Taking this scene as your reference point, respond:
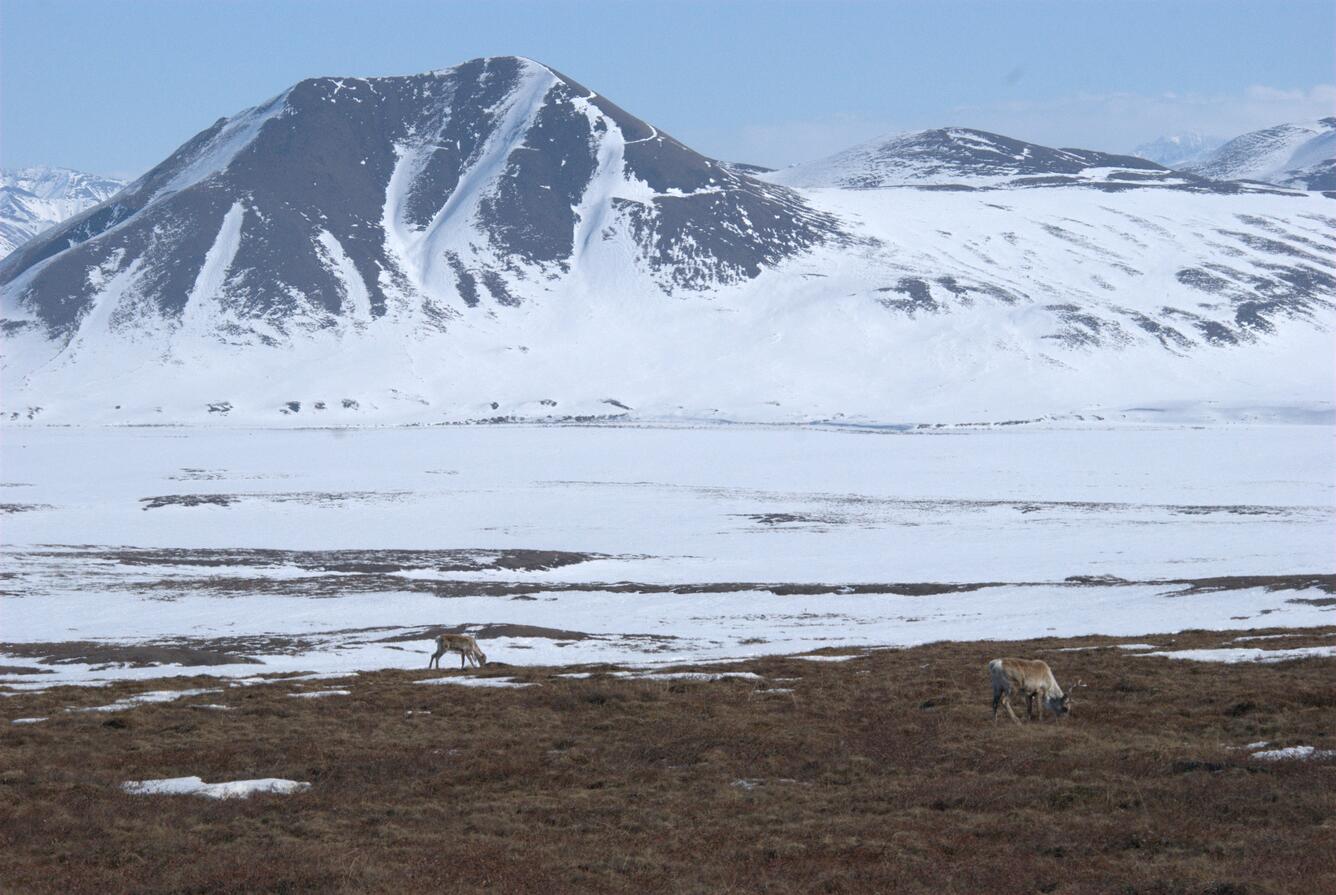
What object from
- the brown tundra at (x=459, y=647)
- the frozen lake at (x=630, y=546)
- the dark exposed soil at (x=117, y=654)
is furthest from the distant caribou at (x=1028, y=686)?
the dark exposed soil at (x=117, y=654)

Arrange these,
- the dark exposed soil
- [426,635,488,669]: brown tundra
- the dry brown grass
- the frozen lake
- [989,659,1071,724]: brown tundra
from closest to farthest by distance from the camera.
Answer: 1. the dry brown grass
2. [989,659,1071,724]: brown tundra
3. [426,635,488,669]: brown tundra
4. the dark exposed soil
5. the frozen lake

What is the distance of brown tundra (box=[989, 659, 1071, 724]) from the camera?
21906 mm

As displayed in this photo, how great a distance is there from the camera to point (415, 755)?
66.9 feet

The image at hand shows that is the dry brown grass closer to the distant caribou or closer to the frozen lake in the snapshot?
the distant caribou

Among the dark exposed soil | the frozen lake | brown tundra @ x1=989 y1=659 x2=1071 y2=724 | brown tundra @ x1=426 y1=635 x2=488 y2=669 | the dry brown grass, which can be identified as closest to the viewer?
the dry brown grass

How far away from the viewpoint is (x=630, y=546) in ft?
244

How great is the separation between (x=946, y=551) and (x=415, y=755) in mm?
54699

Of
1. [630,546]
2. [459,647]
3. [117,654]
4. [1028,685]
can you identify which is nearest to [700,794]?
[1028,685]

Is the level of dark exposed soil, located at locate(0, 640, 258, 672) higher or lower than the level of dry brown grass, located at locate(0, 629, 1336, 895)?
lower

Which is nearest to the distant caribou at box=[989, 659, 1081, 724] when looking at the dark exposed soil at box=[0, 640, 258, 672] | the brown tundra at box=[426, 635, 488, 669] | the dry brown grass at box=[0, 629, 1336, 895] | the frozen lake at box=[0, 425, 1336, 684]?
the dry brown grass at box=[0, 629, 1336, 895]

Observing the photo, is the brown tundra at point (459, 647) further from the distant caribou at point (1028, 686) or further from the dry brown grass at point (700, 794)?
the distant caribou at point (1028, 686)

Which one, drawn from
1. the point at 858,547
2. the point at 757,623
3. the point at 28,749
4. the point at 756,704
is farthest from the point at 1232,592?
the point at 28,749

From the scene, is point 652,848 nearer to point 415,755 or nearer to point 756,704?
point 415,755

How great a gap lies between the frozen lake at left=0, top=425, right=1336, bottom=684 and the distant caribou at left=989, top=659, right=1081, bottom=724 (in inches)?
692
